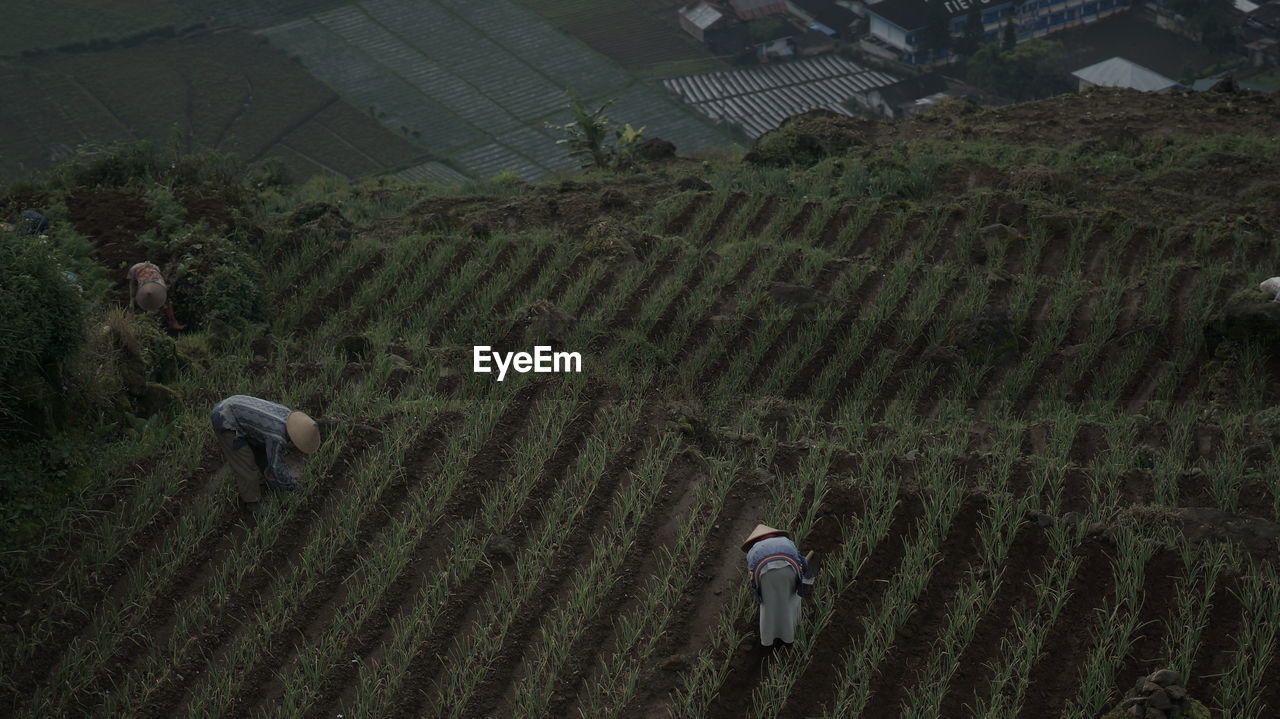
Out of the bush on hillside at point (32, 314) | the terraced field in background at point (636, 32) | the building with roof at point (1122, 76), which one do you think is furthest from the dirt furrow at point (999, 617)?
the terraced field in background at point (636, 32)

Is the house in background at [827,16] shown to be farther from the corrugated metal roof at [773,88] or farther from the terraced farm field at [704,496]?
the terraced farm field at [704,496]

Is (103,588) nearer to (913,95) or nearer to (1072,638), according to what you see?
(1072,638)

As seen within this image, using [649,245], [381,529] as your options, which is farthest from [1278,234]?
[381,529]

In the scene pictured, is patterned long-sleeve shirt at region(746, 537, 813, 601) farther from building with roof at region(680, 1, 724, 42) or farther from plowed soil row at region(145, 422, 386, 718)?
building with roof at region(680, 1, 724, 42)

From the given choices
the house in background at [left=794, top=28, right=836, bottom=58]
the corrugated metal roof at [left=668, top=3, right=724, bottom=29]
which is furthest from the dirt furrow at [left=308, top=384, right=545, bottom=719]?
the corrugated metal roof at [left=668, top=3, right=724, bottom=29]

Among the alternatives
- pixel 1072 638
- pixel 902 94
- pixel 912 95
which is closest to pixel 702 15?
pixel 902 94

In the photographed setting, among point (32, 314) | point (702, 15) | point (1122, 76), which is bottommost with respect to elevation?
point (32, 314)
